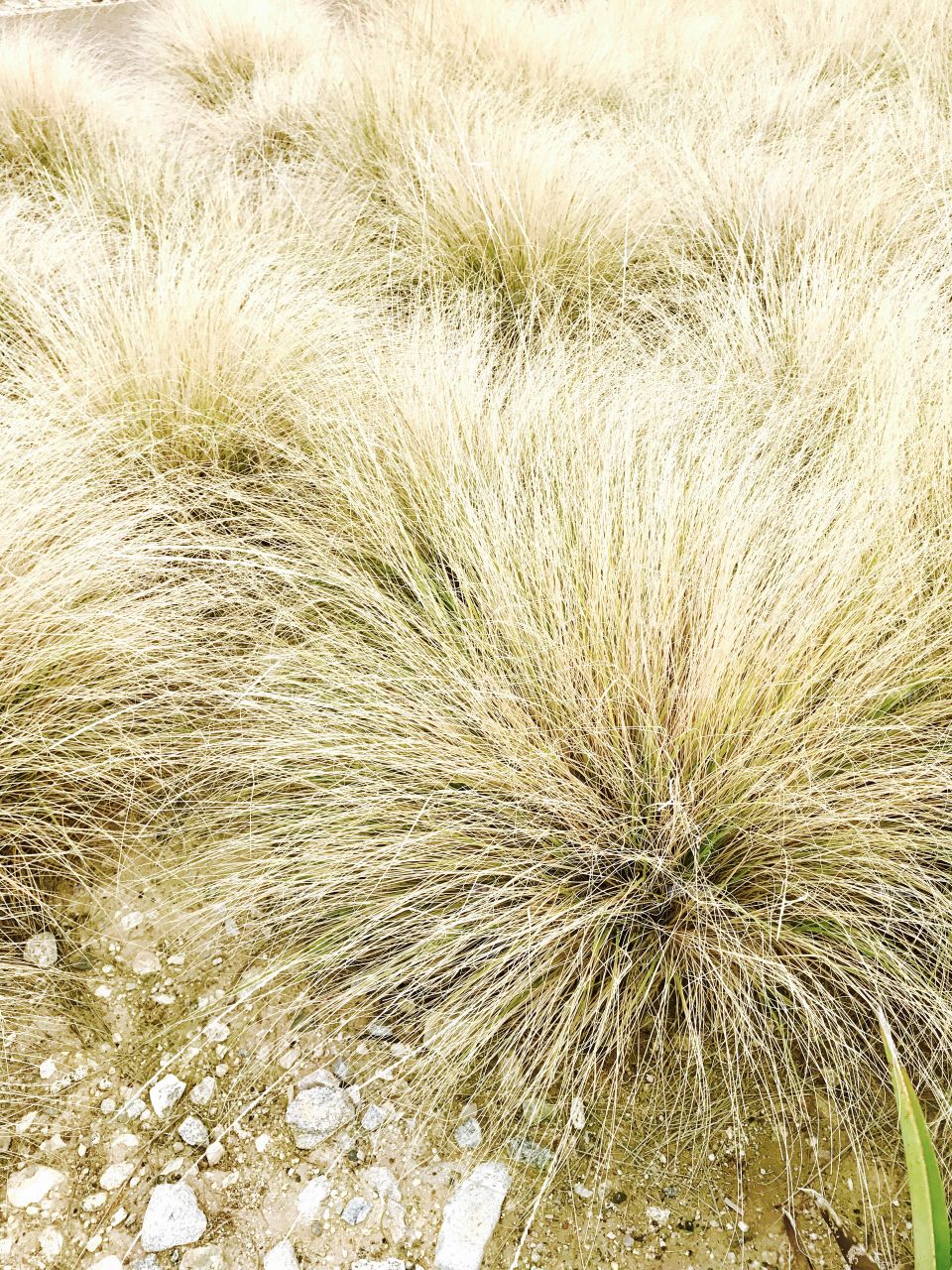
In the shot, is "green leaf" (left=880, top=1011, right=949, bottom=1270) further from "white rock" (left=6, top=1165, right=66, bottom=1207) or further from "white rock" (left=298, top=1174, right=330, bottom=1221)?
"white rock" (left=6, top=1165, right=66, bottom=1207)

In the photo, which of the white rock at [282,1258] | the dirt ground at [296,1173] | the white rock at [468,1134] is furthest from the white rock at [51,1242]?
the white rock at [468,1134]

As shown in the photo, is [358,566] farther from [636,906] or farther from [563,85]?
[563,85]

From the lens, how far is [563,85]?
391 cm

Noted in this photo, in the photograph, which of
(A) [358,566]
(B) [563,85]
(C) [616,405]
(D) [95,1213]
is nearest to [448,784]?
(A) [358,566]

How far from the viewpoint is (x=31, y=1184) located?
98cm

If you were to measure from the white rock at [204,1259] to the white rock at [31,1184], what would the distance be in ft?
0.61

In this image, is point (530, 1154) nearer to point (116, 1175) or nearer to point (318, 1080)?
point (318, 1080)

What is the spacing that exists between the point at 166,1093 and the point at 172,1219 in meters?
0.14

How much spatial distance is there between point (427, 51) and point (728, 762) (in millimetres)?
4165

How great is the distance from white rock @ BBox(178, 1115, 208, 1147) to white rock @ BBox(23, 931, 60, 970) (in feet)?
1.04

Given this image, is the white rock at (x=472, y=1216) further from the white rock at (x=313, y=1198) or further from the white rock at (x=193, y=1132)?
the white rock at (x=193, y=1132)

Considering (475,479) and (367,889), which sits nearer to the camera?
(367,889)

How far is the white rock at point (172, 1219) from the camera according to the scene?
3.08ft

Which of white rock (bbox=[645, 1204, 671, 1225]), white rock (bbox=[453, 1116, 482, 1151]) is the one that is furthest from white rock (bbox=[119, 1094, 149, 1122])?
white rock (bbox=[645, 1204, 671, 1225])
